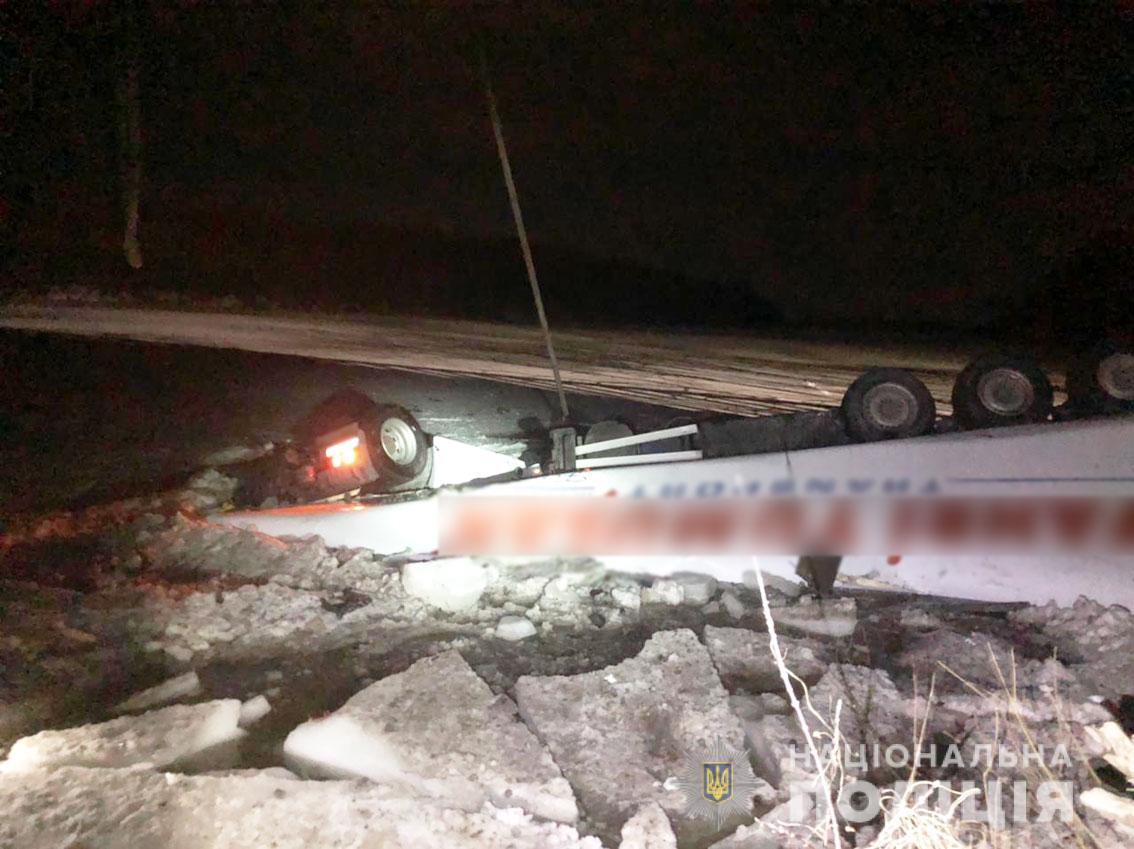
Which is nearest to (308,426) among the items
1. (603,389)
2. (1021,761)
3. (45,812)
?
(603,389)

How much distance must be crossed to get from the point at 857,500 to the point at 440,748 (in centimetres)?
272

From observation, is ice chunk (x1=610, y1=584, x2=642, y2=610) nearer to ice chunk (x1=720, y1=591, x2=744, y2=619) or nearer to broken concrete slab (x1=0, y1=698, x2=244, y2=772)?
ice chunk (x1=720, y1=591, x2=744, y2=619)

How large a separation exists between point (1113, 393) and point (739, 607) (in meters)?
2.50

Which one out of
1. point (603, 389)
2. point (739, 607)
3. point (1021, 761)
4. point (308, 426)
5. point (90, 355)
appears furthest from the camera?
→ point (90, 355)

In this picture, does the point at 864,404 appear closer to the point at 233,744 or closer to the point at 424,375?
the point at 233,744

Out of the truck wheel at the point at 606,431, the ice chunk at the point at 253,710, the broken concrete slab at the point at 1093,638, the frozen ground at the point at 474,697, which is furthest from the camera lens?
the truck wheel at the point at 606,431

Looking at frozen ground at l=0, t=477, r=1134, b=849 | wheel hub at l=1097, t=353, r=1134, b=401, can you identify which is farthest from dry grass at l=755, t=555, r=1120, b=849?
wheel hub at l=1097, t=353, r=1134, b=401

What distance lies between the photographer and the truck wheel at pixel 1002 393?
4.27 m

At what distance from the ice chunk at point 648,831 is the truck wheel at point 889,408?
9.09ft

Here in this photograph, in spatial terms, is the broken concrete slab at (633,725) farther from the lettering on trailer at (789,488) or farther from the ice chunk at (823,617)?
the lettering on trailer at (789,488)

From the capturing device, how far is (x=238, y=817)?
7.15 ft

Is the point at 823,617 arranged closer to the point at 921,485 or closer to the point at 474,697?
the point at 921,485

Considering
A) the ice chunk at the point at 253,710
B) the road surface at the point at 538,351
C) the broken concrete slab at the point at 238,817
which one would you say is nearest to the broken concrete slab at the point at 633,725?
the broken concrete slab at the point at 238,817

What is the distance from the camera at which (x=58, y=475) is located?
584cm
